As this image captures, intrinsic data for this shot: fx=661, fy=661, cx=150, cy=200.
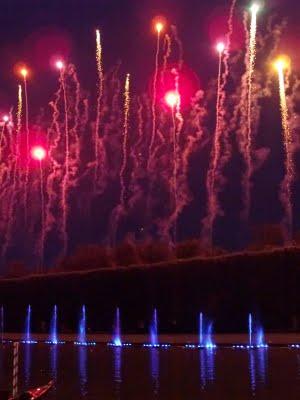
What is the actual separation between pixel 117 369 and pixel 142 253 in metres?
28.2

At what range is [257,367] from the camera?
16.6 meters

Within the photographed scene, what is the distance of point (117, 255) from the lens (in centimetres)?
4691

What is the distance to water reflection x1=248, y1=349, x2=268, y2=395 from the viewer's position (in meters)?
13.4

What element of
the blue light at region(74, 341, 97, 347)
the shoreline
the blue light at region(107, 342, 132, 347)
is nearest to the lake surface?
the shoreline

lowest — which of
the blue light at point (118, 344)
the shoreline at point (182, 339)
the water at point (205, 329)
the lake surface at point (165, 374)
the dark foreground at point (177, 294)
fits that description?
Result: the lake surface at point (165, 374)

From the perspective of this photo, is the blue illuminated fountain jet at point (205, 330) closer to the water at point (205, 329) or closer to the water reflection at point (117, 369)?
the water at point (205, 329)

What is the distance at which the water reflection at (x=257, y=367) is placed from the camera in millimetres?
13367

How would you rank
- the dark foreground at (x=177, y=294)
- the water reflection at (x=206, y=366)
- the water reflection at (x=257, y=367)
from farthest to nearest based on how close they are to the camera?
the dark foreground at (x=177, y=294), the water reflection at (x=206, y=366), the water reflection at (x=257, y=367)

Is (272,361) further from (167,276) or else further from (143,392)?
(167,276)

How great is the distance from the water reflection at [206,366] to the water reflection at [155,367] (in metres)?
0.94

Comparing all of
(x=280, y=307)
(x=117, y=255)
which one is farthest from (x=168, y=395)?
(x=117, y=255)

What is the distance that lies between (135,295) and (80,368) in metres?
16.7

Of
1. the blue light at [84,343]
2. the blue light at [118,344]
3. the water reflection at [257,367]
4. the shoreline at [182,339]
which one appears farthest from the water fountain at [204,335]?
the blue light at [84,343]

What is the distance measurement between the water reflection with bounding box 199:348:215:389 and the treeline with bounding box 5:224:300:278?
717 inches
